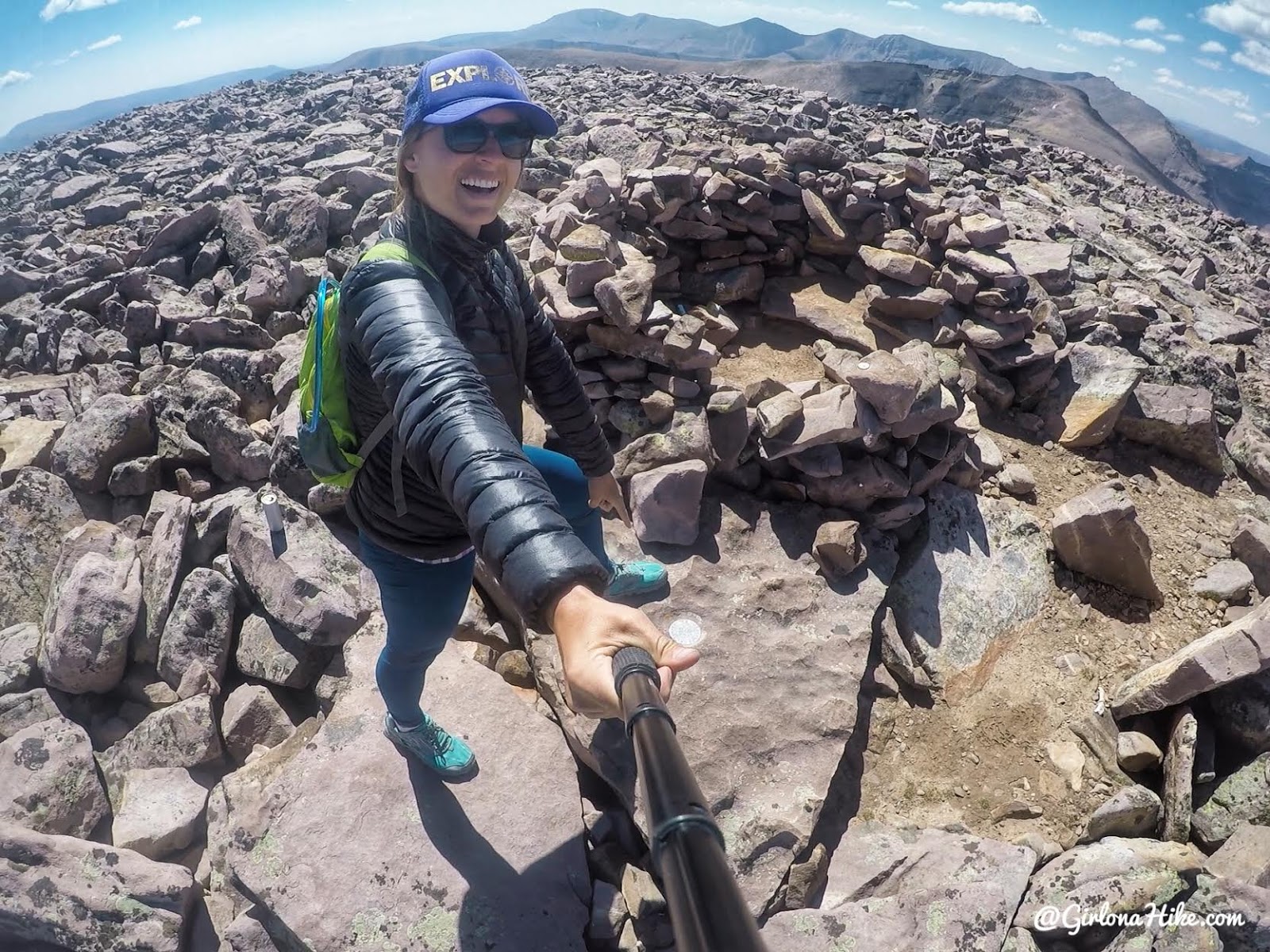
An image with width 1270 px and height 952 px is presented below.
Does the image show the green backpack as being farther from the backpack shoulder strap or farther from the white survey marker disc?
the white survey marker disc

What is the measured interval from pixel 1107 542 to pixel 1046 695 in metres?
1.48

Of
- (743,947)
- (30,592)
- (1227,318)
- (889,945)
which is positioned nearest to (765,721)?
(889,945)

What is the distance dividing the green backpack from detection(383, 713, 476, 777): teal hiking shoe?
179 cm

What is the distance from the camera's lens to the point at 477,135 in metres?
2.61

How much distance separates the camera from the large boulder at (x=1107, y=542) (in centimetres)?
551

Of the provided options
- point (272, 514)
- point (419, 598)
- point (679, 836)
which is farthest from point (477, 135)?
point (272, 514)

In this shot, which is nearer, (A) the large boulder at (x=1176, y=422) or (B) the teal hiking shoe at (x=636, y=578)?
(B) the teal hiking shoe at (x=636, y=578)

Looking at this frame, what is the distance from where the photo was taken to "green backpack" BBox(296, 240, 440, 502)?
105 inches

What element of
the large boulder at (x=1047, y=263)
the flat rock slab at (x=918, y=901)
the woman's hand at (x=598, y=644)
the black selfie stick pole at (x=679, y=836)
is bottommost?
the flat rock slab at (x=918, y=901)

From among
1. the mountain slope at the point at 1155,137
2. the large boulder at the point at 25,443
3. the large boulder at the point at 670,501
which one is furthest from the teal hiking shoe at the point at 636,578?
the mountain slope at the point at 1155,137

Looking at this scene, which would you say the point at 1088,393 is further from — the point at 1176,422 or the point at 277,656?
the point at 277,656

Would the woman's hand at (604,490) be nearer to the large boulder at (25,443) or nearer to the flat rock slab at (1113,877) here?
the flat rock slab at (1113,877)

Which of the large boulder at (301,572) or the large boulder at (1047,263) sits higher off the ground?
the large boulder at (1047,263)

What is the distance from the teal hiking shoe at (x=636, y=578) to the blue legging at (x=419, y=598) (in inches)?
47.5
